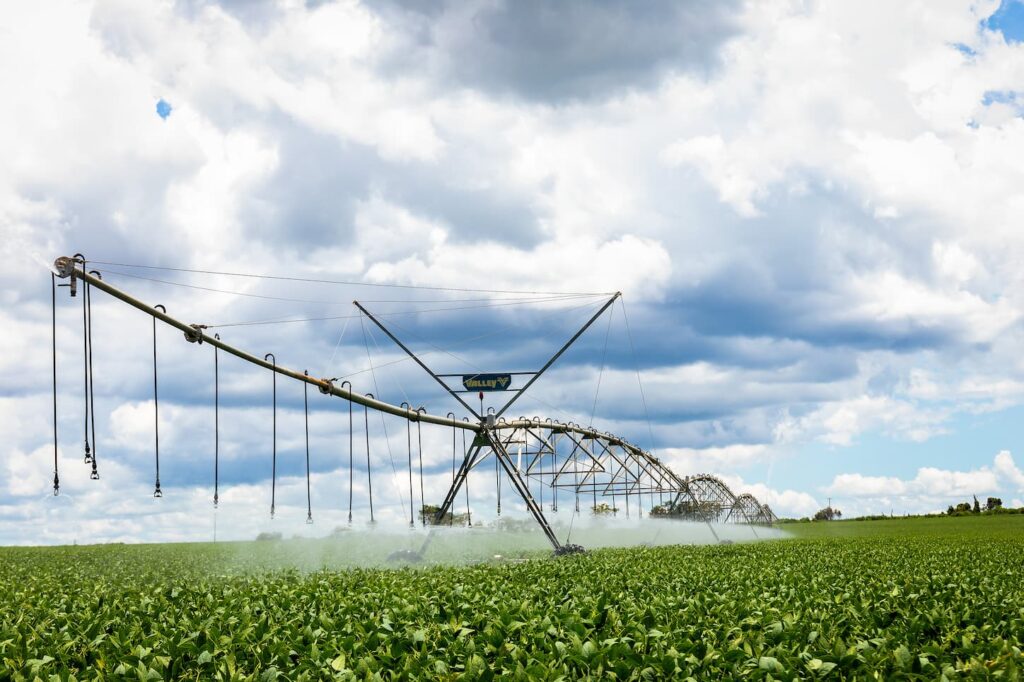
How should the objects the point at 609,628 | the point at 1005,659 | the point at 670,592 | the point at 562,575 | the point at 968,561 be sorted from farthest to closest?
the point at 968,561, the point at 562,575, the point at 670,592, the point at 609,628, the point at 1005,659

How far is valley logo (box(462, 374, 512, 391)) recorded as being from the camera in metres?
30.6

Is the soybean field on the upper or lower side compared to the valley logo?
lower

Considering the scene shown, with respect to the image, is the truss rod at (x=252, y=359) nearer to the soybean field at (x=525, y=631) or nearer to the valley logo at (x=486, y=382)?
the valley logo at (x=486, y=382)

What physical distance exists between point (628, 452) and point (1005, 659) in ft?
132

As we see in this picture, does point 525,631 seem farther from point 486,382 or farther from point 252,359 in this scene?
point 486,382

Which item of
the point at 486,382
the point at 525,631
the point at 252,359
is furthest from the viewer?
the point at 486,382

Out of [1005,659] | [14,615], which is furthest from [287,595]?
[1005,659]

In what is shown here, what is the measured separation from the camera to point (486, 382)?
101 ft

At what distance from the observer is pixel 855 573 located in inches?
840

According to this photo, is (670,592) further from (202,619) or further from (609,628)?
(202,619)

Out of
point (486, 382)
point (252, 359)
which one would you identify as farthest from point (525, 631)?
point (486, 382)

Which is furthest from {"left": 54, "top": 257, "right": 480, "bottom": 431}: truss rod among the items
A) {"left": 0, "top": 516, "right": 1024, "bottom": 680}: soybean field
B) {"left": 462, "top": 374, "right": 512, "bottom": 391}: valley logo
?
{"left": 0, "top": 516, "right": 1024, "bottom": 680}: soybean field

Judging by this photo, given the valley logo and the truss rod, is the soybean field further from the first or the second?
the valley logo

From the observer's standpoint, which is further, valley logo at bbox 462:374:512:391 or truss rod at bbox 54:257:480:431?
valley logo at bbox 462:374:512:391
